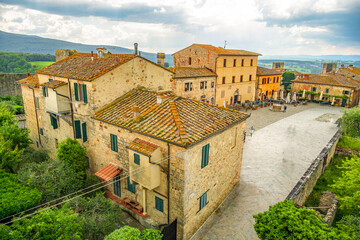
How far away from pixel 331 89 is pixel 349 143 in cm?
2606

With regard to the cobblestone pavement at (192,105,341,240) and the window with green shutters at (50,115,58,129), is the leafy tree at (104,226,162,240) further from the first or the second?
the window with green shutters at (50,115,58,129)

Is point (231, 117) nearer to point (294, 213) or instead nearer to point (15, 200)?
point (294, 213)

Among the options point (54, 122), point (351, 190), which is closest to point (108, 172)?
point (54, 122)

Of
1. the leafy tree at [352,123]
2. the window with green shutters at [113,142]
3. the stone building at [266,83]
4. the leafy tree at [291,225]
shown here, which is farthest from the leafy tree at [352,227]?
the stone building at [266,83]

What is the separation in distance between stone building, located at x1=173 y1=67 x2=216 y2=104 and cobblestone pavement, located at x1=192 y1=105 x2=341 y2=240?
957 cm

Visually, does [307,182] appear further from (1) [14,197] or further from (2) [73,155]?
(1) [14,197]

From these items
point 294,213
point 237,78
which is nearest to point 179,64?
point 237,78

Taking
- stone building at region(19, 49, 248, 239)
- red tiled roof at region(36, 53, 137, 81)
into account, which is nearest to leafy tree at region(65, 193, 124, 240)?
stone building at region(19, 49, 248, 239)

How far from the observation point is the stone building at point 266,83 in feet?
163

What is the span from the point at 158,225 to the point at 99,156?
628 centimetres

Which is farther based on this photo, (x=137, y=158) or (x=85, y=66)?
(x=85, y=66)

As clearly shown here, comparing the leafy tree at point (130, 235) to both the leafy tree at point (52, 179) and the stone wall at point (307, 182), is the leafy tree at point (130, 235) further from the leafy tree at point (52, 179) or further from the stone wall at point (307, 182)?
the stone wall at point (307, 182)

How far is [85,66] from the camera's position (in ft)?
54.5

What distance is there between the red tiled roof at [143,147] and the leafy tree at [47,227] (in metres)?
3.85
